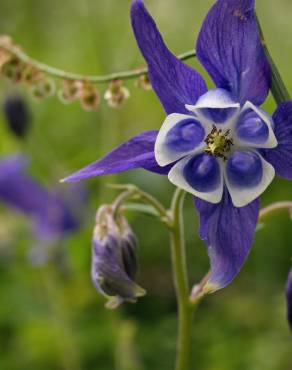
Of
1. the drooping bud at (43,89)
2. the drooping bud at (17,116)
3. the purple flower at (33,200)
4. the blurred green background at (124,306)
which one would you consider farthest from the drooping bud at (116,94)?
the purple flower at (33,200)

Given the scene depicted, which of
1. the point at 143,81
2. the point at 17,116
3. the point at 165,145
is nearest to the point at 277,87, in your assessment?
the point at 165,145

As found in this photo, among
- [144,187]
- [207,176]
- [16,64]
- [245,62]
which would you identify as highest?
[16,64]

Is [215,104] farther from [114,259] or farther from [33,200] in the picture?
[33,200]

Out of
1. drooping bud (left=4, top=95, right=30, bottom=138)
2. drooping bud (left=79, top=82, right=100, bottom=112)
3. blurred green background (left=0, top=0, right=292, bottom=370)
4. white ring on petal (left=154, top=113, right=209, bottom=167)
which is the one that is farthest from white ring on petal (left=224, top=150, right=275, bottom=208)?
drooping bud (left=4, top=95, right=30, bottom=138)

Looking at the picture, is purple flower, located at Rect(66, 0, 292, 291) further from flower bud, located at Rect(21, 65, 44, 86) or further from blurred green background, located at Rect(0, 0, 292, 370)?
blurred green background, located at Rect(0, 0, 292, 370)

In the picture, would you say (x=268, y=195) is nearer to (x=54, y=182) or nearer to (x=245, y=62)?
(x=54, y=182)

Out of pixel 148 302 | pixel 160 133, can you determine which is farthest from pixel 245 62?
pixel 148 302

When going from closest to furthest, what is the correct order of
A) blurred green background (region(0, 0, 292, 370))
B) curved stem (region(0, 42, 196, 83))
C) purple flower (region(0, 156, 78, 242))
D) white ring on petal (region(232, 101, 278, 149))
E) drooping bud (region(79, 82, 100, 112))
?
white ring on petal (region(232, 101, 278, 149)) < curved stem (region(0, 42, 196, 83)) < drooping bud (region(79, 82, 100, 112)) < blurred green background (region(0, 0, 292, 370)) < purple flower (region(0, 156, 78, 242))
